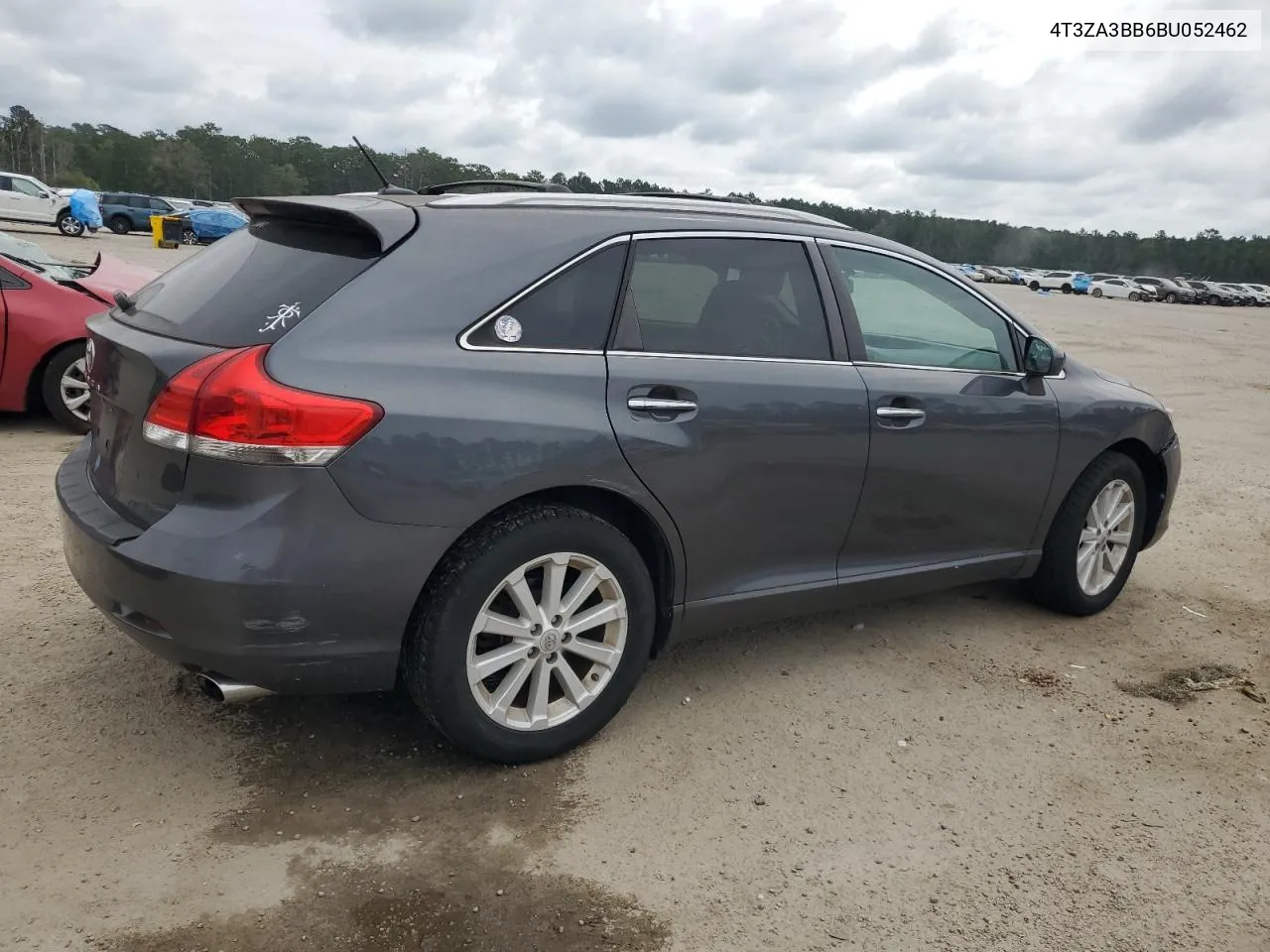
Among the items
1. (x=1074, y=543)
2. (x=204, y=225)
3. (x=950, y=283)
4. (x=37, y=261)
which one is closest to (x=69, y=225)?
(x=204, y=225)

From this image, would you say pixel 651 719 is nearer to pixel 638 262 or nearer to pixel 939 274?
pixel 638 262

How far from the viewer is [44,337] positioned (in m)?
6.80

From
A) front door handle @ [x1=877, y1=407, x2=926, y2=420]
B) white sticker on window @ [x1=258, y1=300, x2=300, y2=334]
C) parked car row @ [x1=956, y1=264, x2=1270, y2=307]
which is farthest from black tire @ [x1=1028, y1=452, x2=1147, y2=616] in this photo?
parked car row @ [x1=956, y1=264, x2=1270, y2=307]

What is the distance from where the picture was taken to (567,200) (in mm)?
3459

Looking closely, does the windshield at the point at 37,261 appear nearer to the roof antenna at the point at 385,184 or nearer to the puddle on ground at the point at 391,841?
the roof antenna at the point at 385,184

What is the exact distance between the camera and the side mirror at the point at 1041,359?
434 cm

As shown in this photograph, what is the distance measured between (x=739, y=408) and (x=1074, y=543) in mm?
2096

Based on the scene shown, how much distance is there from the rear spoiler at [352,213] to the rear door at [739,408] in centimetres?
72

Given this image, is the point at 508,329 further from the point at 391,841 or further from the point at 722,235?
the point at 391,841

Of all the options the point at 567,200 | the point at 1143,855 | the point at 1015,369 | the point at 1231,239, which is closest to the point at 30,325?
the point at 567,200

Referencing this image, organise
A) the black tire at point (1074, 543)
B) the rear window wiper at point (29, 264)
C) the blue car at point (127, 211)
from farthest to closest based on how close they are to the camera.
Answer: the blue car at point (127, 211), the rear window wiper at point (29, 264), the black tire at point (1074, 543)

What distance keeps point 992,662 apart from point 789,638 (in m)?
0.82

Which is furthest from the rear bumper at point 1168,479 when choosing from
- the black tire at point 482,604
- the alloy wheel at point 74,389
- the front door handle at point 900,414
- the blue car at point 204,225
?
the blue car at point 204,225

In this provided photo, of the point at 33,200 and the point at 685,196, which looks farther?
the point at 33,200
